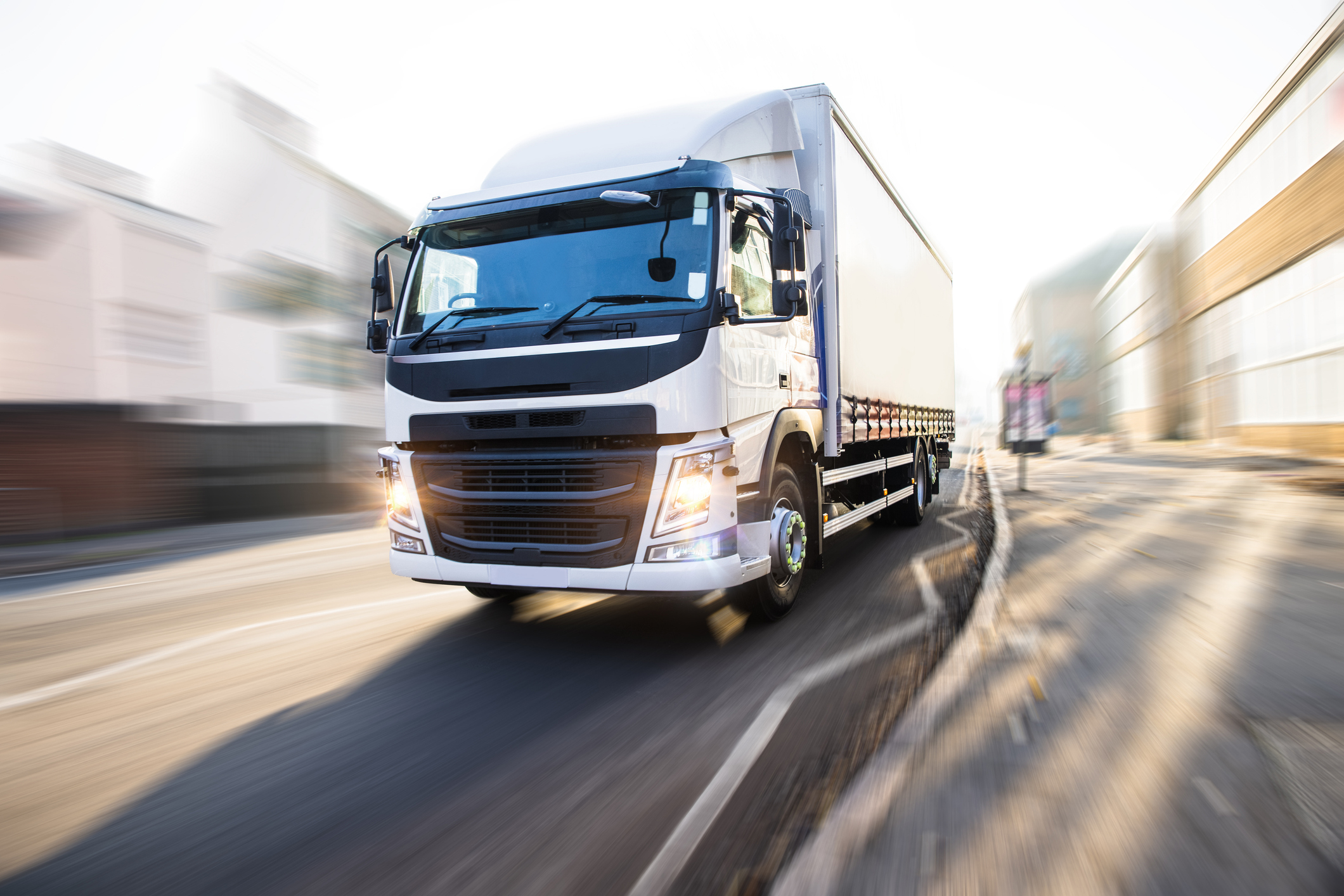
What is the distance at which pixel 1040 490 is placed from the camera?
1809 centimetres

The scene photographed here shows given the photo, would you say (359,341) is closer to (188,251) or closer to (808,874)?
(188,251)

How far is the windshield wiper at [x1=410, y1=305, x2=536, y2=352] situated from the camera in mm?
4957

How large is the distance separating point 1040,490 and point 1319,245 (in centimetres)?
1484

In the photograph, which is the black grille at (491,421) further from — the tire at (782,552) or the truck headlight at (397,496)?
the tire at (782,552)

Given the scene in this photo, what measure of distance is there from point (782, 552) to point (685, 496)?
1.13 meters

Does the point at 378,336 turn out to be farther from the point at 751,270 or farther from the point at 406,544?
the point at 751,270

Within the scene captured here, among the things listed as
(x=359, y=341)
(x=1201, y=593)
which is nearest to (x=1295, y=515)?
(x=1201, y=593)

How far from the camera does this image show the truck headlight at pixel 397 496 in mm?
5215

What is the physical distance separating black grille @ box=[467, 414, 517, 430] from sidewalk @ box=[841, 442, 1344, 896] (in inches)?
107

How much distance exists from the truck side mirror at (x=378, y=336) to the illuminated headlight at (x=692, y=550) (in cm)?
242

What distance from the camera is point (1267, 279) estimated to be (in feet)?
97.5

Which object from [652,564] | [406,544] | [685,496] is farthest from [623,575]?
[406,544]

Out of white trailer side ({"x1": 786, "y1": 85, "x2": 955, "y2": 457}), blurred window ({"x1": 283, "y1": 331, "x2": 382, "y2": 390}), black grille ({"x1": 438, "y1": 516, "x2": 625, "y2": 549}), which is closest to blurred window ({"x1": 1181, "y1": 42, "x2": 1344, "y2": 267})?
white trailer side ({"x1": 786, "y1": 85, "x2": 955, "y2": 457})

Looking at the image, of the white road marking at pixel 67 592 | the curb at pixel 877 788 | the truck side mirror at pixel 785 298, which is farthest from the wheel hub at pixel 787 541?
the white road marking at pixel 67 592
